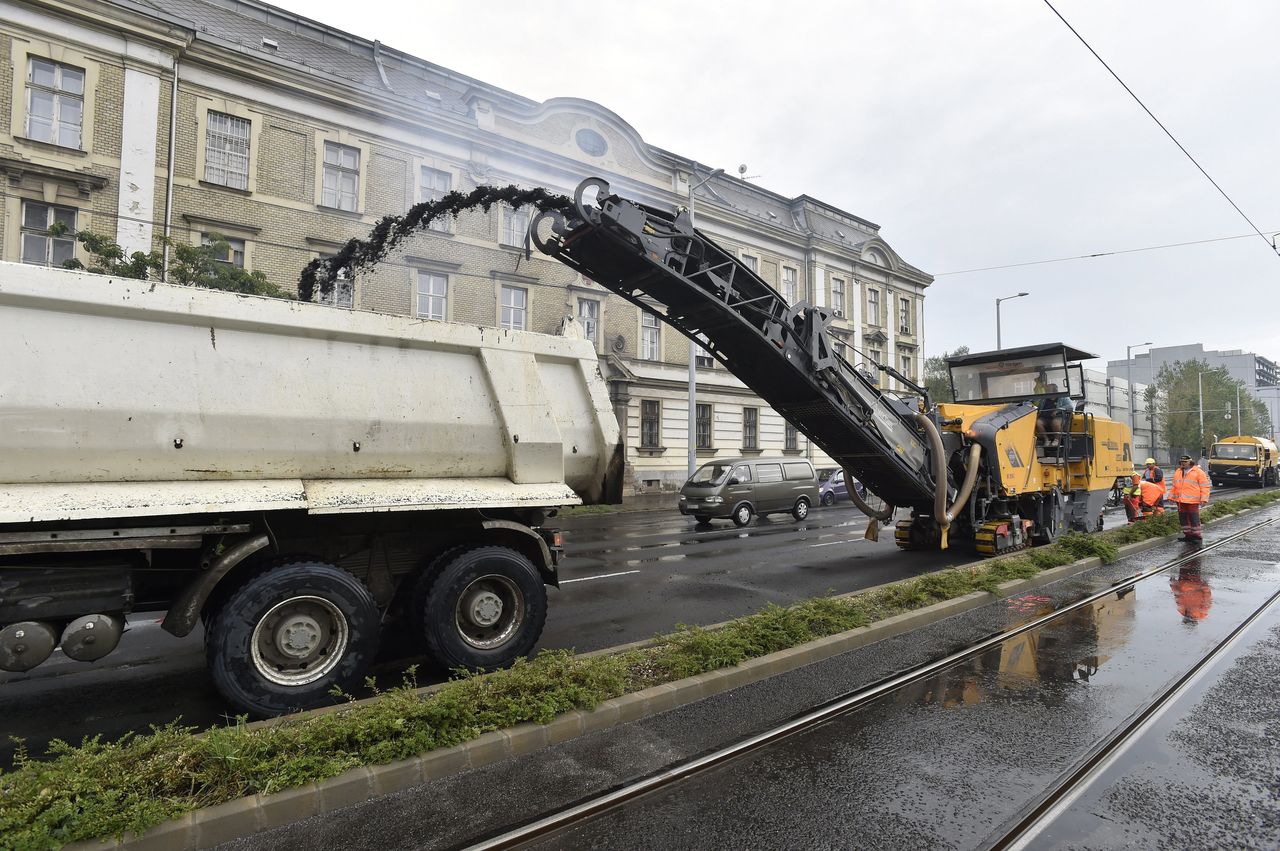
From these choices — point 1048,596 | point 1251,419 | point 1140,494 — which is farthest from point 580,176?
point 1251,419

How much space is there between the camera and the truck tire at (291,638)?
4016 mm

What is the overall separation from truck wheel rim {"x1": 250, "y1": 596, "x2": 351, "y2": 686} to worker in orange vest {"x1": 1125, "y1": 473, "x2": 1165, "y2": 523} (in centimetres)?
1564

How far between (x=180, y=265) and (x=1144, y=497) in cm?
2046

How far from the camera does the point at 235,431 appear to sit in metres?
4.24

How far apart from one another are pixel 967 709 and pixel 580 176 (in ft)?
72.5

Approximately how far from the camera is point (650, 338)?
27328 millimetres

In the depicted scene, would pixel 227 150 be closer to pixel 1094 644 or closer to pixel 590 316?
pixel 590 316

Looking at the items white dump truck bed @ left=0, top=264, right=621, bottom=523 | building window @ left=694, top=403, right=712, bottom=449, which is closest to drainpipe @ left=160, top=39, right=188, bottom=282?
white dump truck bed @ left=0, top=264, right=621, bottom=523

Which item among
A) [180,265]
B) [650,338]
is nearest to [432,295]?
[180,265]

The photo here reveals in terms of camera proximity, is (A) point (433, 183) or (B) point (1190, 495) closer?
(B) point (1190, 495)

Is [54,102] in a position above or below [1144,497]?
above

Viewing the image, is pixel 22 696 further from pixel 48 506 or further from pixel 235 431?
pixel 235 431

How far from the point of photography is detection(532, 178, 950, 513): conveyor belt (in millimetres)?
6602

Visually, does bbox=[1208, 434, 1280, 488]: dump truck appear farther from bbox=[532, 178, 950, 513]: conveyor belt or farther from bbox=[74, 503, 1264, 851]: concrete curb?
bbox=[74, 503, 1264, 851]: concrete curb
